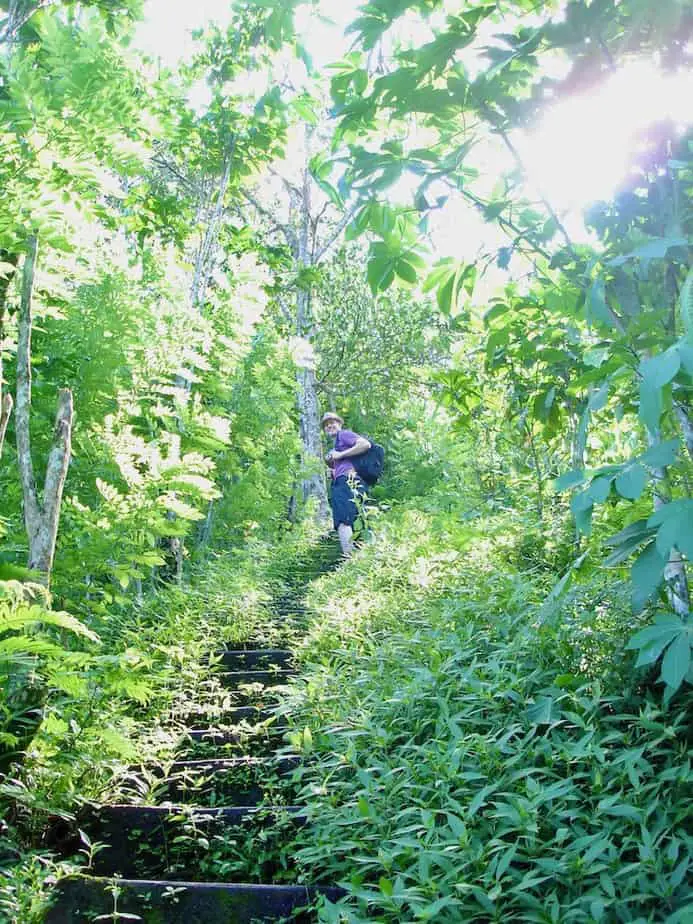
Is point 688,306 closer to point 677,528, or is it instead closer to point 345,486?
point 677,528

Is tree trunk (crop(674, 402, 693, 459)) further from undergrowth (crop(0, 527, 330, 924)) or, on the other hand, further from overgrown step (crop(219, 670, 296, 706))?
overgrown step (crop(219, 670, 296, 706))

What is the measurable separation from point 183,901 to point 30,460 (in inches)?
77.8

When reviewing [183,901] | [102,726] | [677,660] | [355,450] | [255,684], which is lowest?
[183,901]

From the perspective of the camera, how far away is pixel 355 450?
31.4 feet

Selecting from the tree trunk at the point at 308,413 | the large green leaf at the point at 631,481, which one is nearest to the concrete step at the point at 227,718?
the large green leaf at the point at 631,481

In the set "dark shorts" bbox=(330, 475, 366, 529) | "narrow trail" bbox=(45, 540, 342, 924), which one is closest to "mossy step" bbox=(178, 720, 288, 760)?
"narrow trail" bbox=(45, 540, 342, 924)

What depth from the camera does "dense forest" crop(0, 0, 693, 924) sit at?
216 centimetres

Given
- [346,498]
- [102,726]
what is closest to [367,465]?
[346,498]

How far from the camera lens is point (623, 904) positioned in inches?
88.6

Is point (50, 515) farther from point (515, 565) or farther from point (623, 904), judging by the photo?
point (515, 565)

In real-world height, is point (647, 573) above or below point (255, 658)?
above

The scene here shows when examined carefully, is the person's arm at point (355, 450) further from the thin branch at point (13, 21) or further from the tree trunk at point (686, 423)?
the tree trunk at point (686, 423)

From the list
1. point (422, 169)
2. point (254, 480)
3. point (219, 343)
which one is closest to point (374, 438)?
point (254, 480)

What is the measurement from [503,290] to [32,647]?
237 centimetres
